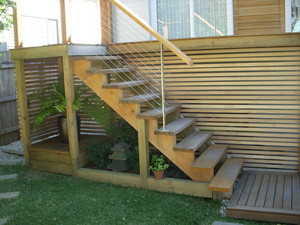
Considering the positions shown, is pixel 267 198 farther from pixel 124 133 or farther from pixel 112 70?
pixel 112 70

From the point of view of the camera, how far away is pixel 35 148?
5.84m

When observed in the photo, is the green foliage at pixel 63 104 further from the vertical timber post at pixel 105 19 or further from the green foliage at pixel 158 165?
the green foliage at pixel 158 165

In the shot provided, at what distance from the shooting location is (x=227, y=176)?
14.8 ft

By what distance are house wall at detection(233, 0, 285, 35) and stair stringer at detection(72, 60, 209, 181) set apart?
2592 mm

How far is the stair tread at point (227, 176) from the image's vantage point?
13.7ft

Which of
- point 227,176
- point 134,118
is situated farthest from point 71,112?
point 227,176

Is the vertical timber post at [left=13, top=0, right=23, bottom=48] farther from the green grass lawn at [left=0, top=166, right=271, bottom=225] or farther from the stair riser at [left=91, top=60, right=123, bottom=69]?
the green grass lawn at [left=0, top=166, right=271, bottom=225]

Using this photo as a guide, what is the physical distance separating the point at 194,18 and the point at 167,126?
2548mm

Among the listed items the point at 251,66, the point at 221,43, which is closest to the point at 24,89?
the point at 221,43

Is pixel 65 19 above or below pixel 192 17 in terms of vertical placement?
below

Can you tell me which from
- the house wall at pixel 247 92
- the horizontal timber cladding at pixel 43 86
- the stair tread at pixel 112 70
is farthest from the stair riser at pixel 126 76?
the horizontal timber cladding at pixel 43 86

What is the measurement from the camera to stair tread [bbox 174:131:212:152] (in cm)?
461

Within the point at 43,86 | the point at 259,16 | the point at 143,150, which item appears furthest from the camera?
the point at 43,86

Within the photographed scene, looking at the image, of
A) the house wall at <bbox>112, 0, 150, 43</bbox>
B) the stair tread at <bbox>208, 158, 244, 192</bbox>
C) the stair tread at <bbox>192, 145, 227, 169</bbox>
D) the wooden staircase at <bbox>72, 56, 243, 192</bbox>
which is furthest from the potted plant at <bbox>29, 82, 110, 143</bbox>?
the stair tread at <bbox>208, 158, 244, 192</bbox>
